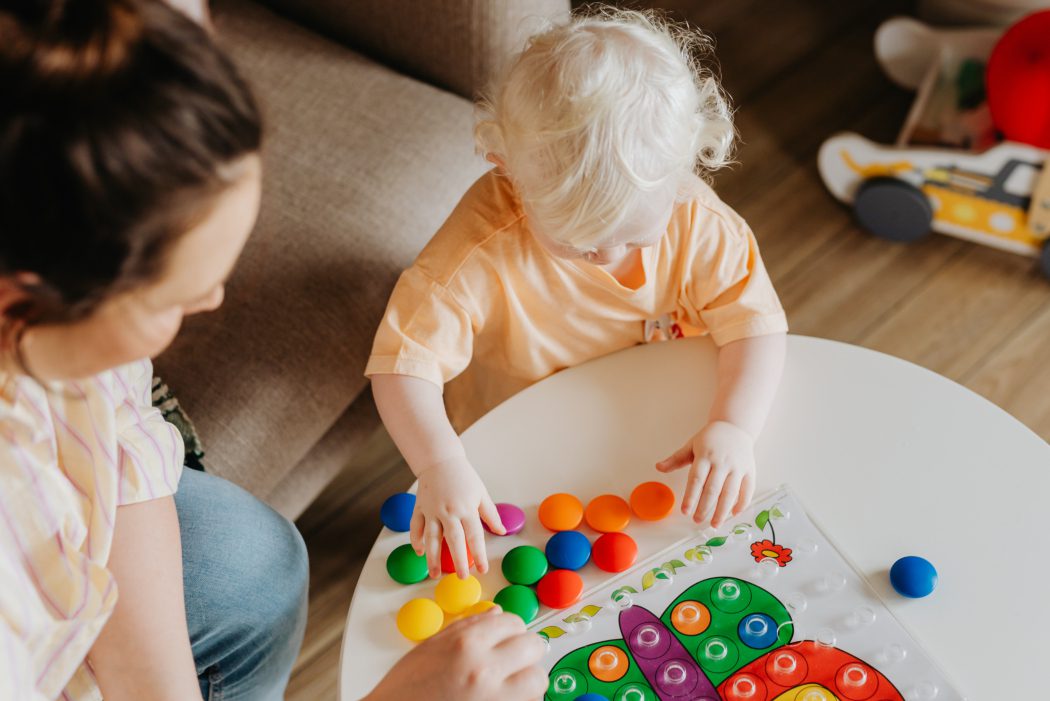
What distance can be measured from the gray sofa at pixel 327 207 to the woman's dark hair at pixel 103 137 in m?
0.52

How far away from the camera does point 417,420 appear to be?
2.74 feet

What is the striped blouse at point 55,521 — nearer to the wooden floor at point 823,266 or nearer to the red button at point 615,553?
the red button at point 615,553

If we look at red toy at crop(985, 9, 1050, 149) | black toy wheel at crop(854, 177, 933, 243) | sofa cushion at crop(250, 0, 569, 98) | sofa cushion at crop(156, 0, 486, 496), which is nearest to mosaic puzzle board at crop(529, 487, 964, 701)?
sofa cushion at crop(156, 0, 486, 496)

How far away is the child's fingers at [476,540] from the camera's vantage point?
762 millimetres

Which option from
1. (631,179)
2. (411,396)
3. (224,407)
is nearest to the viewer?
(631,179)

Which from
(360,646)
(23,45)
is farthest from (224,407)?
(23,45)

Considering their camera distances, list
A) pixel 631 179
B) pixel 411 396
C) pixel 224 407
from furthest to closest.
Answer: pixel 224 407
pixel 411 396
pixel 631 179

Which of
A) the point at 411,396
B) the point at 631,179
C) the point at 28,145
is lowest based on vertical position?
the point at 411,396

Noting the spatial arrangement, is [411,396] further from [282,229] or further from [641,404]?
[282,229]

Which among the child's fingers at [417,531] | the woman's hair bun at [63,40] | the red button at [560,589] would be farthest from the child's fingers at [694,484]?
the woman's hair bun at [63,40]

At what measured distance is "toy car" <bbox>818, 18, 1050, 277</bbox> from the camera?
138 cm

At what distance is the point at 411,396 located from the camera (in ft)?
2.79

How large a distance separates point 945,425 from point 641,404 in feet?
0.80

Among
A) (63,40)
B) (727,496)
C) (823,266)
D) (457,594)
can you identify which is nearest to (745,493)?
(727,496)
